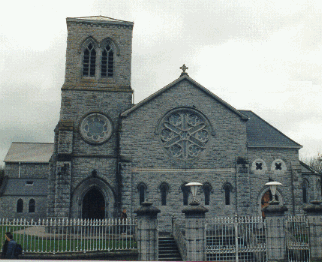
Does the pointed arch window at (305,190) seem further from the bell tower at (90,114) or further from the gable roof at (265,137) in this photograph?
the bell tower at (90,114)

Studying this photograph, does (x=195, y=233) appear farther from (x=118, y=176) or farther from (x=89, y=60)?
(x=89, y=60)

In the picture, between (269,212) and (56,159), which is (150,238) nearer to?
(269,212)

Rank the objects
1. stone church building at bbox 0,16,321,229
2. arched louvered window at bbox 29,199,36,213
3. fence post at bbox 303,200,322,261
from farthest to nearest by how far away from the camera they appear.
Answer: arched louvered window at bbox 29,199,36,213
stone church building at bbox 0,16,321,229
fence post at bbox 303,200,322,261

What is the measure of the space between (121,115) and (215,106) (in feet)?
22.4

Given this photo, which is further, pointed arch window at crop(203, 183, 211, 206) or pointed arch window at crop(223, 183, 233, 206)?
pointed arch window at crop(223, 183, 233, 206)

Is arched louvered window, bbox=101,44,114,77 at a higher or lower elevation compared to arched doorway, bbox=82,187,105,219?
higher

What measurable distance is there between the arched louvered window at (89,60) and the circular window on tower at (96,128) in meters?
3.71

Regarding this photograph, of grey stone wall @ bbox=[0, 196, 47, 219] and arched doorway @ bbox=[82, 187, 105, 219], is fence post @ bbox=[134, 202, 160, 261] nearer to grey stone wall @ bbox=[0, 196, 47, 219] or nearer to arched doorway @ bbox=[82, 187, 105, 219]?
arched doorway @ bbox=[82, 187, 105, 219]

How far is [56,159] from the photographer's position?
25828mm

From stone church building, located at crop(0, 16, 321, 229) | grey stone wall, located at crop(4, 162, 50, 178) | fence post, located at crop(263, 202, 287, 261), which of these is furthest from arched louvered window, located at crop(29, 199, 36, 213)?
fence post, located at crop(263, 202, 287, 261)

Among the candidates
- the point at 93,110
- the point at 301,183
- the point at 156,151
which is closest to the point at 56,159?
the point at 93,110

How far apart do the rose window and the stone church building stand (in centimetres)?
7

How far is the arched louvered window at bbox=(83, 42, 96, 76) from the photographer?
94.3 feet

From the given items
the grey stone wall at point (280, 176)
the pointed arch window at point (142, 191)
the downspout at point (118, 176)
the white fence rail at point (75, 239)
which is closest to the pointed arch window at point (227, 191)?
the grey stone wall at point (280, 176)
